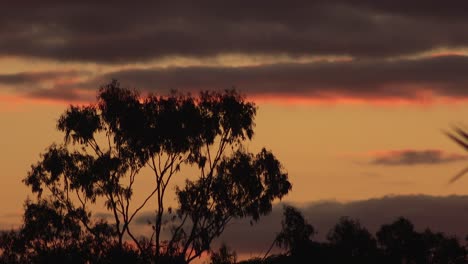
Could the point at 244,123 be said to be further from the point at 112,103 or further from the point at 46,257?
the point at 46,257

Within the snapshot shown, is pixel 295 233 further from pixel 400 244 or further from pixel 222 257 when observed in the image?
pixel 400 244

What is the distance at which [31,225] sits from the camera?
81.8 m

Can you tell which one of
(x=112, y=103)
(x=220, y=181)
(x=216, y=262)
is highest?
(x=112, y=103)

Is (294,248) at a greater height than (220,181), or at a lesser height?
lesser

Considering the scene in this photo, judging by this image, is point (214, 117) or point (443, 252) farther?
point (443, 252)

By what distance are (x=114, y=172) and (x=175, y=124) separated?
699 centimetres

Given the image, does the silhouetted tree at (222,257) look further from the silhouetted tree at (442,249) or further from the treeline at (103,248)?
the silhouetted tree at (442,249)

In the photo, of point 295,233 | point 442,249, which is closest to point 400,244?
point 442,249

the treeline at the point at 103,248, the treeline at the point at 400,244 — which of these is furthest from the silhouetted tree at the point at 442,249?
the treeline at the point at 103,248

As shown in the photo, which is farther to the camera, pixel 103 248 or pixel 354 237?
pixel 354 237

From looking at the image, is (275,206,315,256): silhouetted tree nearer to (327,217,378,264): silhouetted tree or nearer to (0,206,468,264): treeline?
(0,206,468,264): treeline

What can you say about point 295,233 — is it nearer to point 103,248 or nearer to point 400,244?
point 103,248

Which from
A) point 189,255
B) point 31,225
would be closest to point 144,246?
point 189,255

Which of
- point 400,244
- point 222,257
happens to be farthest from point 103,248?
point 400,244
